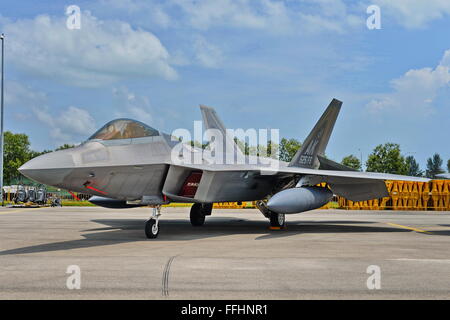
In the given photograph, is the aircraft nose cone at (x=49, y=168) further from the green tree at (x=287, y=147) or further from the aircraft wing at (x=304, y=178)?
the green tree at (x=287, y=147)

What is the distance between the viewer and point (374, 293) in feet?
17.7

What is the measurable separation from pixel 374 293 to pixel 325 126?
12436mm

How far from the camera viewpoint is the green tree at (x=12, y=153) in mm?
96750

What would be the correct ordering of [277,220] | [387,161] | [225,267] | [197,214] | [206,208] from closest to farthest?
[225,267], [277,220], [197,214], [206,208], [387,161]

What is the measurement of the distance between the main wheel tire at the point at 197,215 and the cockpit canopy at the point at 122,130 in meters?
5.16

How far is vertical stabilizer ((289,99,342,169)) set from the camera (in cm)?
1712

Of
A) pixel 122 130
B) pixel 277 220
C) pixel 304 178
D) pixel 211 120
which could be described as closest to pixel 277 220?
pixel 277 220

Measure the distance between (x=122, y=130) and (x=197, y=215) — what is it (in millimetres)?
6042

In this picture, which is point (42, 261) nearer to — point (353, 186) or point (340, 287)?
point (340, 287)

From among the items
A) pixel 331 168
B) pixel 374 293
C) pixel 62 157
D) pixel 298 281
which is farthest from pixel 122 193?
pixel 331 168

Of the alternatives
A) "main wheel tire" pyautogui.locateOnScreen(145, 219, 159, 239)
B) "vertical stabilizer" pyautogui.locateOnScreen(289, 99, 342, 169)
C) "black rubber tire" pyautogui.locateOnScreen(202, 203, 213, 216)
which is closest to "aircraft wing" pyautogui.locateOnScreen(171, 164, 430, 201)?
"main wheel tire" pyautogui.locateOnScreen(145, 219, 159, 239)

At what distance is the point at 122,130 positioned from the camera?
36.0 ft

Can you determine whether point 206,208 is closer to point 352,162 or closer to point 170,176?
point 170,176

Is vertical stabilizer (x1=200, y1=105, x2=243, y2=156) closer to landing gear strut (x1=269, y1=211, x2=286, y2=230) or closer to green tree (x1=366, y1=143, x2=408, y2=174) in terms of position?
landing gear strut (x1=269, y1=211, x2=286, y2=230)
